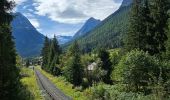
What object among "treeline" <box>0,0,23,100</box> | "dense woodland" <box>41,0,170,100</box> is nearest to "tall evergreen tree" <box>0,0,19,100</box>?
"treeline" <box>0,0,23,100</box>

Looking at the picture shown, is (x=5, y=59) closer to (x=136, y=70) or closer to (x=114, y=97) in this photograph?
(x=114, y=97)

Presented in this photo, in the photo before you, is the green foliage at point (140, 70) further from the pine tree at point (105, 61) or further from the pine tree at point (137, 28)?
the pine tree at point (105, 61)

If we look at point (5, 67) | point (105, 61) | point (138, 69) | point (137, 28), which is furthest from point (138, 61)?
point (105, 61)

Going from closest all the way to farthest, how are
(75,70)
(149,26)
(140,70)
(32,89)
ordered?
(140,70) → (149,26) → (32,89) → (75,70)

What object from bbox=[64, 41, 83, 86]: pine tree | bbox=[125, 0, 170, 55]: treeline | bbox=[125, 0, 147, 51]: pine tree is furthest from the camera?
bbox=[64, 41, 83, 86]: pine tree

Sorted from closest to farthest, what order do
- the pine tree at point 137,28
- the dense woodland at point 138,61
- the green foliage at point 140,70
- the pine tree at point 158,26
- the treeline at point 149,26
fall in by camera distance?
the dense woodland at point 138,61, the green foliage at point 140,70, the pine tree at point 158,26, the treeline at point 149,26, the pine tree at point 137,28

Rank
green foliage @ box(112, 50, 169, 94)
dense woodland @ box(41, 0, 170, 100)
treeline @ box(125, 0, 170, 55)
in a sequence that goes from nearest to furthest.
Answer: dense woodland @ box(41, 0, 170, 100) < green foliage @ box(112, 50, 169, 94) < treeline @ box(125, 0, 170, 55)

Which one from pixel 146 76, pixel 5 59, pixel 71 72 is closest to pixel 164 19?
pixel 146 76

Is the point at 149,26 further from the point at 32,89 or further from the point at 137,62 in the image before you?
the point at 32,89

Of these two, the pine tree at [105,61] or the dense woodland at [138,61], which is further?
the pine tree at [105,61]

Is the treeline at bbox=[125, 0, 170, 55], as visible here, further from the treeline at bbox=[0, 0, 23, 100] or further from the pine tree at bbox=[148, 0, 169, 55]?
the treeline at bbox=[0, 0, 23, 100]

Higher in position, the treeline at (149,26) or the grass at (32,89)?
the treeline at (149,26)

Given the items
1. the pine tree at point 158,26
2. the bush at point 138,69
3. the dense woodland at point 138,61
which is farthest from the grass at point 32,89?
the pine tree at point 158,26

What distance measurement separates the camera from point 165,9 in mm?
59688
